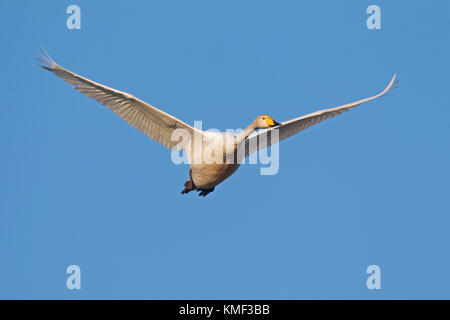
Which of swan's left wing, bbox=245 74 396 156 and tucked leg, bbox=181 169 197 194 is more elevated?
swan's left wing, bbox=245 74 396 156

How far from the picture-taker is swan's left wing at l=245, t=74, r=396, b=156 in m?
19.0

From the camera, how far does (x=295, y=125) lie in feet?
64.3

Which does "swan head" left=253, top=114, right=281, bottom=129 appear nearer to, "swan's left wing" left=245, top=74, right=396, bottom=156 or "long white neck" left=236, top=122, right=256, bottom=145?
"long white neck" left=236, top=122, right=256, bottom=145

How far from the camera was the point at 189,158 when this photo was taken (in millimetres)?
18609

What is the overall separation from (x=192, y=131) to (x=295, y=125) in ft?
10.2

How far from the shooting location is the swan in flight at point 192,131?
1773 cm

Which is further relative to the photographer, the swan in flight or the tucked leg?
the tucked leg

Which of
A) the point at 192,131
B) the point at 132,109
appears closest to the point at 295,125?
the point at 192,131

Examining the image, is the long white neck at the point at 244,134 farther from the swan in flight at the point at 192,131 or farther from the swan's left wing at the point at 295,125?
the swan's left wing at the point at 295,125

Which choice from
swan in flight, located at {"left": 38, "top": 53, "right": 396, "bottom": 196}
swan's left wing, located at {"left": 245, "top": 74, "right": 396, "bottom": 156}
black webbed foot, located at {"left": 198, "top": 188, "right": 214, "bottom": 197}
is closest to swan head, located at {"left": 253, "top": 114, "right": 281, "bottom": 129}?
swan in flight, located at {"left": 38, "top": 53, "right": 396, "bottom": 196}

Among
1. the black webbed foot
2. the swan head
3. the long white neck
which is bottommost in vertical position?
the black webbed foot
